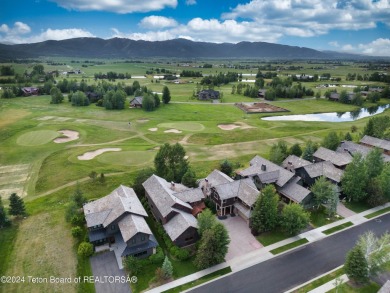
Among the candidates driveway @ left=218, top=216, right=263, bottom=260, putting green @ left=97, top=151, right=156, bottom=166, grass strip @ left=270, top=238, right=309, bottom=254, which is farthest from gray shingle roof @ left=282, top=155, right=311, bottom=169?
putting green @ left=97, top=151, right=156, bottom=166

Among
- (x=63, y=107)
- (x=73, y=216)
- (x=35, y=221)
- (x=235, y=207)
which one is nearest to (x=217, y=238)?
(x=235, y=207)

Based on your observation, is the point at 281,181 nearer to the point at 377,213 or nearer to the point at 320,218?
the point at 320,218

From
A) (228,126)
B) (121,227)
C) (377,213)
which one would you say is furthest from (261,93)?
(121,227)

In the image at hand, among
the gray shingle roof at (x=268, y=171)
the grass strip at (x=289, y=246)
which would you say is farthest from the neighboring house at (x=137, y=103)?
the grass strip at (x=289, y=246)

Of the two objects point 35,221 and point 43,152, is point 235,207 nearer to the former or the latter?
point 35,221

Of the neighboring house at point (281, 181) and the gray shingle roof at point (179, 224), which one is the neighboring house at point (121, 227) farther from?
A: the neighboring house at point (281, 181)

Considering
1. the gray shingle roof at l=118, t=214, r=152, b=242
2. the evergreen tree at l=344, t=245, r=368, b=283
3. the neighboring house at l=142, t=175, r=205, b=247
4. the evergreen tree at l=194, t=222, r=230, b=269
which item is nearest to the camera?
the evergreen tree at l=344, t=245, r=368, b=283

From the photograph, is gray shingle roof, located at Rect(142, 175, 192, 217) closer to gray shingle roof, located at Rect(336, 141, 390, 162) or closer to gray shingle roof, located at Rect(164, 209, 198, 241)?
gray shingle roof, located at Rect(164, 209, 198, 241)
